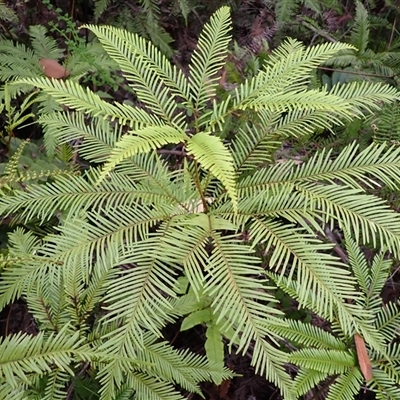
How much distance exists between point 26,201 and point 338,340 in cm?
137

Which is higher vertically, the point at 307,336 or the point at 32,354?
the point at 32,354

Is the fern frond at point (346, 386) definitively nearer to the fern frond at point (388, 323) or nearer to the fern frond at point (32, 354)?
the fern frond at point (388, 323)

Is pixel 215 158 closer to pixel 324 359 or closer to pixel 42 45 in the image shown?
pixel 324 359

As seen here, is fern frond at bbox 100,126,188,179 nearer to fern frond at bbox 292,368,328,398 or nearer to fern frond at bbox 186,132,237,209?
fern frond at bbox 186,132,237,209

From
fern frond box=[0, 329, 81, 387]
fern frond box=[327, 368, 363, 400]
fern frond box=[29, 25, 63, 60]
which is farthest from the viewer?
fern frond box=[29, 25, 63, 60]

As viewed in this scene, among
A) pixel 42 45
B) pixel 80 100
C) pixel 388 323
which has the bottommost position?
pixel 388 323

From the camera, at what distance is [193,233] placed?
1.34m

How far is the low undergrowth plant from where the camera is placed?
123 cm

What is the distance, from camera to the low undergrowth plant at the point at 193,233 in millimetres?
1230

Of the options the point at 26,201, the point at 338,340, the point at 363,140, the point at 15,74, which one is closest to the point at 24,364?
the point at 26,201

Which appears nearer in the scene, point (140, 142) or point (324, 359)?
point (140, 142)

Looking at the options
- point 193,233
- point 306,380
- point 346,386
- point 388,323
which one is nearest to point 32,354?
point 193,233

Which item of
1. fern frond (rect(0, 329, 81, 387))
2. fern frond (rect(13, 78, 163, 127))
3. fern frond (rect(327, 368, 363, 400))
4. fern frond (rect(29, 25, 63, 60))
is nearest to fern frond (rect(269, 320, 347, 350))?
fern frond (rect(327, 368, 363, 400))

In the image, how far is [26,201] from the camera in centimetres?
149
